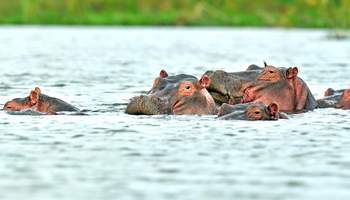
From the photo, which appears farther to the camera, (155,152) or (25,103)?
(25,103)

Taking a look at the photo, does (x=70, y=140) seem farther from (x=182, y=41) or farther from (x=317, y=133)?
(x=182, y=41)

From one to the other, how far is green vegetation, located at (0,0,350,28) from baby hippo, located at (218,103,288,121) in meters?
40.1

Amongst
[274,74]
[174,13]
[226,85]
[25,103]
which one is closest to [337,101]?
[274,74]

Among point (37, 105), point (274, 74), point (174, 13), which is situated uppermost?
point (174, 13)

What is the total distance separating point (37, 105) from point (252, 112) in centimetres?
292

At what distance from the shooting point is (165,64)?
99.7 ft

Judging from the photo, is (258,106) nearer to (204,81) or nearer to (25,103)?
(204,81)

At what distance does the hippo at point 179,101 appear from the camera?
→ 15078 mm

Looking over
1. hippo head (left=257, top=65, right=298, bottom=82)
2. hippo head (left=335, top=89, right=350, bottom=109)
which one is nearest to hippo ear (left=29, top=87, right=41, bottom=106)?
hippo head (left=257, top=65, right=298, bottom=82)

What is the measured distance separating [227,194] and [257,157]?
6.89ft

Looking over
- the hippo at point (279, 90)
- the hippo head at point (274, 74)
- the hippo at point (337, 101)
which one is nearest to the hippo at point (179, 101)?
the hippo at point (279, 90)

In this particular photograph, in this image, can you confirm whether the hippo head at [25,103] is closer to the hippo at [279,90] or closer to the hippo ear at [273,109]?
the hippo at [279,90]

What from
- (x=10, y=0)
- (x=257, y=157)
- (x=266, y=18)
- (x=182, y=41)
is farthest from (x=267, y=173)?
(x=10, y=0)

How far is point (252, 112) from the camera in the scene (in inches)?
569
